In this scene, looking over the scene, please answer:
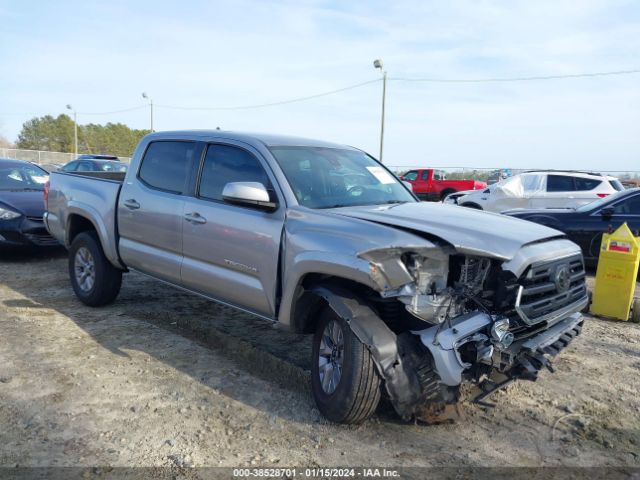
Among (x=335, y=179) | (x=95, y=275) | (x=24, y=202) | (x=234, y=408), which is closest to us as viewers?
(x=234, y=408)

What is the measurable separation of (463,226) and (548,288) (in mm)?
681

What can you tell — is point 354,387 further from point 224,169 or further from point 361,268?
point 224,169

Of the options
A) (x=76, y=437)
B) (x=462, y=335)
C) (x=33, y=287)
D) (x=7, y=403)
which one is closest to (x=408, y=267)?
(x=462, y=335)

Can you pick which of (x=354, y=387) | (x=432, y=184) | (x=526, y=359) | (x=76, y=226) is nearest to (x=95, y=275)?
(x=76, y=226)

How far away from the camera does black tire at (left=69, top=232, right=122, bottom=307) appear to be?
18.5 feet

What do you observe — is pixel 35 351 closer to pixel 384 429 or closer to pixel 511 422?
pixel 384 429

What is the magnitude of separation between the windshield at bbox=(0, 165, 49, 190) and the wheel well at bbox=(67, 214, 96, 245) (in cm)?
332

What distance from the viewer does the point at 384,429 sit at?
343 cm

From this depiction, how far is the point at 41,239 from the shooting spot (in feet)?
26.5

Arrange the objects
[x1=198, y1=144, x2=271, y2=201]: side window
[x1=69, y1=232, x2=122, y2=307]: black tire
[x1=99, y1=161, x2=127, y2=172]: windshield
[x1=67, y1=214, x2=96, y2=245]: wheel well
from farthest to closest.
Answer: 1. [x1=99, y1=161, x2=127, y2=172]: windshield
2. [x1=67, y1=214, x2=96, y2=245]: wheel well
3. [x1=69, y1=232, x2=122, y2=307]: black tire
4. [x1=198, y1=144, x2=271, y2=201]: side window

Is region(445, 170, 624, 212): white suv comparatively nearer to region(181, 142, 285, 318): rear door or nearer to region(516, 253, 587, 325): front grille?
region(516, 253, 587, 325): front grille

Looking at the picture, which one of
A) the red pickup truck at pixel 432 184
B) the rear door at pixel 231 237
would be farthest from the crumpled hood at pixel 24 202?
the red pickup truck at pixel 432 184

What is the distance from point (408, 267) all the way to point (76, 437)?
7.37ft

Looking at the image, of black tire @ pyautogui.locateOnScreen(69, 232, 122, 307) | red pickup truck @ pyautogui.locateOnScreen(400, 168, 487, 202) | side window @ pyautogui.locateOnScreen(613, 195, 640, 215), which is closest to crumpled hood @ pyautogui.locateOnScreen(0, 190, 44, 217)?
black tire @ pyautogui.locateOnScreen(69, 232, 122, 307)
